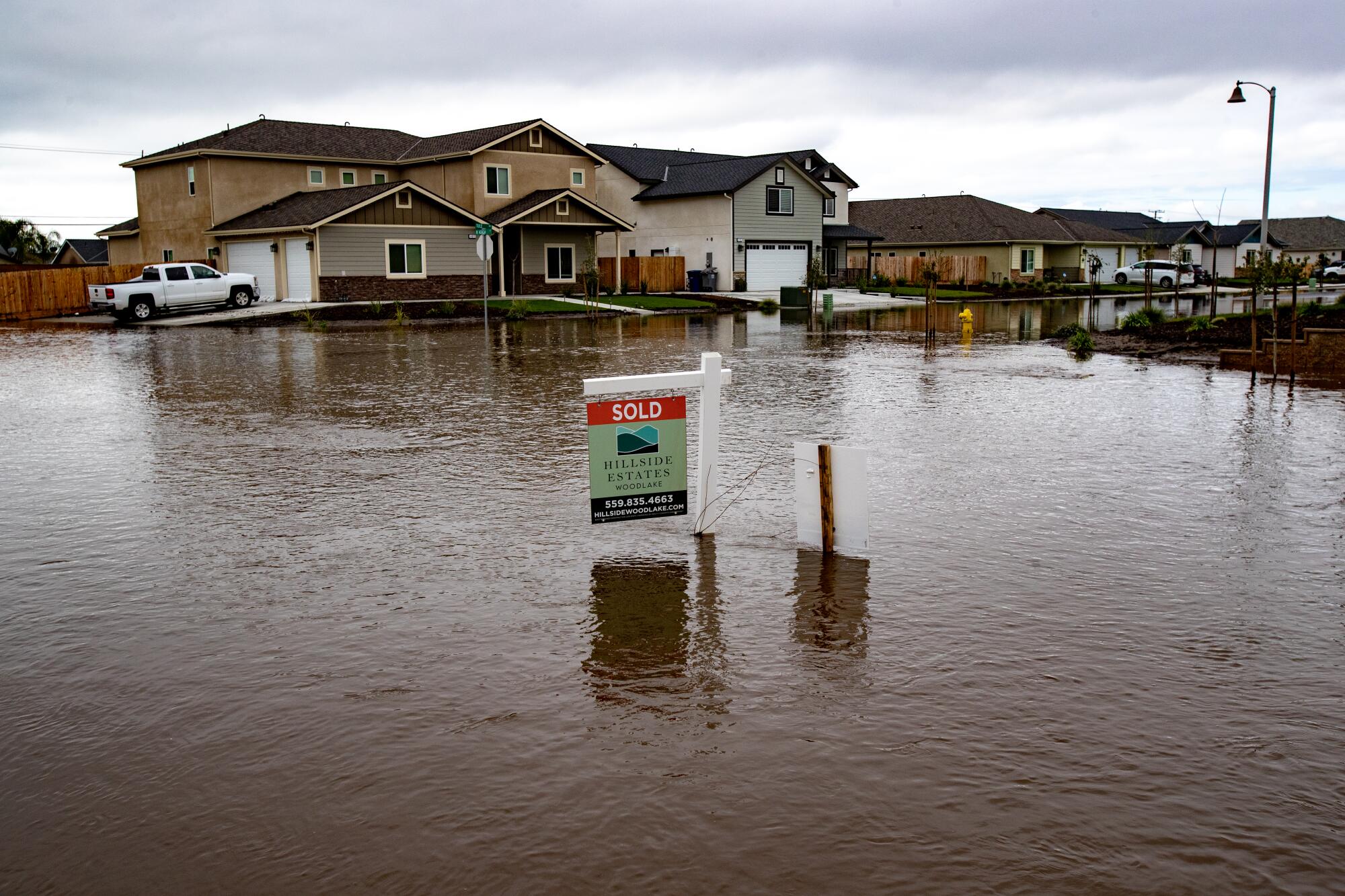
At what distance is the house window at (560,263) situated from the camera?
2000 inches

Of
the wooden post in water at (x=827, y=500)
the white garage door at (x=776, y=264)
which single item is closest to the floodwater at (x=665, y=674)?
the wooden post in water at (x=827, y=500)

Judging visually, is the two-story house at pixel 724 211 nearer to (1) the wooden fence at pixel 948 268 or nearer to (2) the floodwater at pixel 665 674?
(1) the wooden fence at pixel 948 268

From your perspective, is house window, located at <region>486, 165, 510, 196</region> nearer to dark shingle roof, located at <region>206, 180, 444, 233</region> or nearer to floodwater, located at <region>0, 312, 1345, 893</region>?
dark shingle roof, located at <region>206, 180, 444, 233</region>

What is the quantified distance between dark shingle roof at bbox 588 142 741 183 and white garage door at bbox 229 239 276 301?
65.8 feet

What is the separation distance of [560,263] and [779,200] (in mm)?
12865

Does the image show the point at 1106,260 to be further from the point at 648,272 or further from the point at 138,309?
the point at 138,309

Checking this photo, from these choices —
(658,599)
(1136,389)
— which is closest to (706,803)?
(658,599)

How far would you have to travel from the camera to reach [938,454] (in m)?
12.2

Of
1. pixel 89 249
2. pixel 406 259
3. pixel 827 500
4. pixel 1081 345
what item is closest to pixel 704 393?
pixel 827 500

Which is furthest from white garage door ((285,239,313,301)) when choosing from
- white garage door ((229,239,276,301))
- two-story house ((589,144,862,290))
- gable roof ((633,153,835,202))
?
gable roof ((633,153,835,202))

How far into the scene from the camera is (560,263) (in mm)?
51250

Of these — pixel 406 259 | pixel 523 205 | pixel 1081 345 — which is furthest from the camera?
pixel 523 205

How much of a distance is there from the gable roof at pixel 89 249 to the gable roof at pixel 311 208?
38146 millimetres

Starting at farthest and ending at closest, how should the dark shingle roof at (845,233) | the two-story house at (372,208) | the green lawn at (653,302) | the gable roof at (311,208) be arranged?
the dark shingle roof at (845,233) < the green lawn at (653,302) < the two-story house at (372,208) < the gable roof at (311,208)
